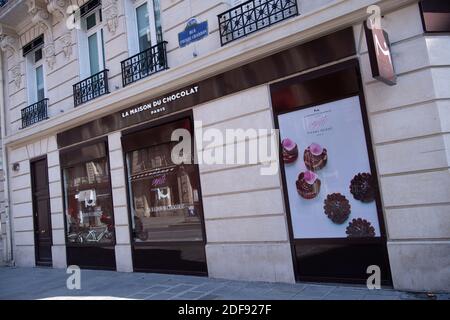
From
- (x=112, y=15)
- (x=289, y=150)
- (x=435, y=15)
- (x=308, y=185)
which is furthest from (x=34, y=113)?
(x=435, y=15)

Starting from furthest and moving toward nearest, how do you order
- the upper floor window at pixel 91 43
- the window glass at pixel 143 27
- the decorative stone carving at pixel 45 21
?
the decorative stone carving at pixel 45 21 → the upper floor window at pixel 91 43 → the window glass at pixel 143 27

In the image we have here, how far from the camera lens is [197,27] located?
24.1 feet

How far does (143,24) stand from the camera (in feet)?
28.4

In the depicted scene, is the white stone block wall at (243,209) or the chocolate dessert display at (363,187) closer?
the chocolate dessert display at (363,187)

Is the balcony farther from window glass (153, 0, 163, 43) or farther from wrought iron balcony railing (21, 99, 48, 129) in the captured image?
wrought iron balcony railing (21, 99, 48, 129)

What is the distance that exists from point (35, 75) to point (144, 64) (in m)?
5.02

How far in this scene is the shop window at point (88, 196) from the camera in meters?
9.18

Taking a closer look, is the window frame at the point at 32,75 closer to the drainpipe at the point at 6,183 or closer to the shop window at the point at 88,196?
the drainpipe at the point at 6,183

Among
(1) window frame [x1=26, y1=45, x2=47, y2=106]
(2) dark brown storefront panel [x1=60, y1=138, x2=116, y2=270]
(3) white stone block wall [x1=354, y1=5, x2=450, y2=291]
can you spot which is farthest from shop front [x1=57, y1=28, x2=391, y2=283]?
(1) window frame [x1=26, y1=45, x2=47, y2=106]

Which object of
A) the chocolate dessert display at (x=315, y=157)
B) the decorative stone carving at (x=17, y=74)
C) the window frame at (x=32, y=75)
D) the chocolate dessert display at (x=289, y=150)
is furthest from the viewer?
the decorative stone carving at (x=17, y=74)

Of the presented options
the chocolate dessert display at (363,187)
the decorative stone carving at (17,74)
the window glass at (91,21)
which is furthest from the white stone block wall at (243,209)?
the decorative stone carving at (17,74)

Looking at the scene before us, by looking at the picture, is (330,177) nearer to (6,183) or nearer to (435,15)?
(435,15)

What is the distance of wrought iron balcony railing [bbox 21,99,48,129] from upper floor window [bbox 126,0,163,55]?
3.57m

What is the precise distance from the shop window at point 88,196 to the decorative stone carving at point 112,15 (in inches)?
102
